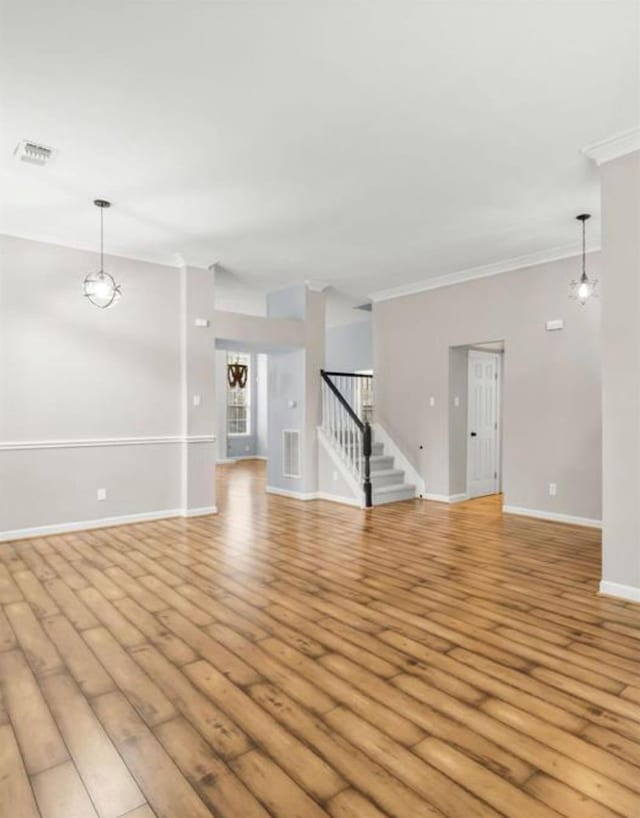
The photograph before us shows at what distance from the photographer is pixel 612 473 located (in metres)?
3.39

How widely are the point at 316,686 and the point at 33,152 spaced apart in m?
3.78

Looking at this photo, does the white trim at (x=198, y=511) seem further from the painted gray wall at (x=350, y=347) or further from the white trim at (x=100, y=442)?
Answer: the painted gray wall at (x=350, y=347)

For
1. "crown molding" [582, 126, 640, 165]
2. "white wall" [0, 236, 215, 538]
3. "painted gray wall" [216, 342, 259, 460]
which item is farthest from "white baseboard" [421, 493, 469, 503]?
"painted gray wall" [216, 342, 259, 460]

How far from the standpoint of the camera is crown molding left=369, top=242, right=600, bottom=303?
220 inches

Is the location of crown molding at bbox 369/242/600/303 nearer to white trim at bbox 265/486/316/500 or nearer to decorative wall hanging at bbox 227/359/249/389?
Answer: white trim at bbox 265/486/316/500

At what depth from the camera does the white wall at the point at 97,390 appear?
494cm

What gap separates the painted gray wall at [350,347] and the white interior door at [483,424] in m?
2.69

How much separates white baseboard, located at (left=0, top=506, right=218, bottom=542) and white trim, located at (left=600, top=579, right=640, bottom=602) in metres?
4.32

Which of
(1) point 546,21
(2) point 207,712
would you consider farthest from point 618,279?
(2) point 207,712

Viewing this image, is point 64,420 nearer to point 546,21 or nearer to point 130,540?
point 130,540

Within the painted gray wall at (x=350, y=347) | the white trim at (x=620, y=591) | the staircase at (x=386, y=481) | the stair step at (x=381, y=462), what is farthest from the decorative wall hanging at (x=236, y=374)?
the white trim at (x=620, y=591)

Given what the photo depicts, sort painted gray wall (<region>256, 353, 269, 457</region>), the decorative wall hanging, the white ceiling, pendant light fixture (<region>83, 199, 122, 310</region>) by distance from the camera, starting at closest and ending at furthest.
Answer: the white ceiling
pendant light fixture (<region>83, 199, 122, 310</region>)
the decorative wall hanging
painted gray wall (<region>256, 353, 269, 457</region>)

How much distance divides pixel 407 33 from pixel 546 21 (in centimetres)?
64

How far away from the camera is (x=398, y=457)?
7422mm
